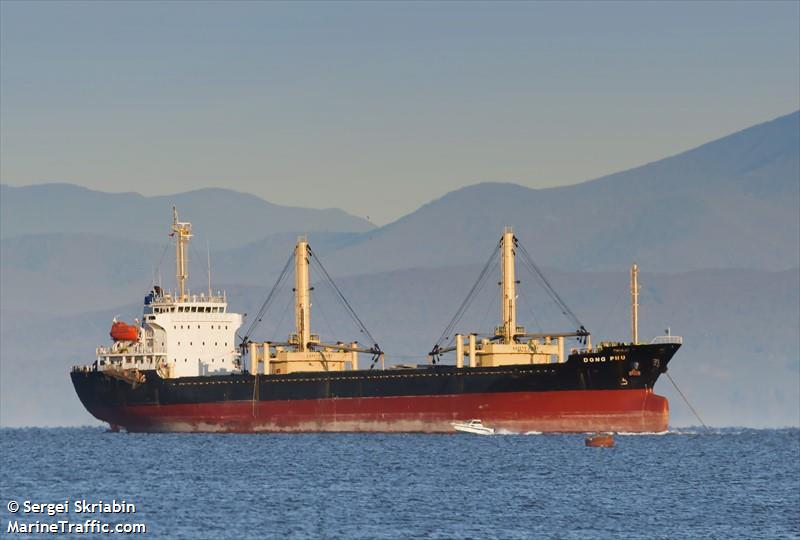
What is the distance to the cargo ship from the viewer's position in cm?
10125

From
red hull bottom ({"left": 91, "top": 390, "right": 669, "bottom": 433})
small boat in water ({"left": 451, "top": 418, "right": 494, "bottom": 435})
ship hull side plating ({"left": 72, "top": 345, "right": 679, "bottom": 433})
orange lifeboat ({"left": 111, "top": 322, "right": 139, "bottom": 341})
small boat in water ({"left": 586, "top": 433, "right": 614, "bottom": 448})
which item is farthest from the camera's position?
orange lifeboat ({"left": 111, "top": 322, "right": 139, "bottom": 341})

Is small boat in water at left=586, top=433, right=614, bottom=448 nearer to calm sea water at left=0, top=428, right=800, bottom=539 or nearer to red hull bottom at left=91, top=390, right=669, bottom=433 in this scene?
calm sea water at left=0, top=428, right=800, bottom=539

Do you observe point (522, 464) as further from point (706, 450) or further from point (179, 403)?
point (179, 403)

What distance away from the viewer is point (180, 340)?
4678 inches

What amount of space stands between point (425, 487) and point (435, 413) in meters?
36.0

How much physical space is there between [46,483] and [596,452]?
29.9m

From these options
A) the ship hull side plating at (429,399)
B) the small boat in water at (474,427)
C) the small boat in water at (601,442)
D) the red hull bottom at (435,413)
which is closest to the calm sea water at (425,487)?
the small boat in water at (601,442)

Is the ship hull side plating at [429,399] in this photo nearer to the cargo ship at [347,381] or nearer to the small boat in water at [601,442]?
the cargo ship at [347,381]

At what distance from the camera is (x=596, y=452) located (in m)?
88.3

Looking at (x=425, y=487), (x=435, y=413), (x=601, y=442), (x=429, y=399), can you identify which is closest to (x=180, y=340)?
(x=429, y=399)

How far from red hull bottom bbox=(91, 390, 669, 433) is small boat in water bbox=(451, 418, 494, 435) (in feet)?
1.14

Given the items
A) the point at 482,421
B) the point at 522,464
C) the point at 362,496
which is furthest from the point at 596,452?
the point at 362,496

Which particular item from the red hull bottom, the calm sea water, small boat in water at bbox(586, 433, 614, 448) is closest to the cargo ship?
the red hull bottom

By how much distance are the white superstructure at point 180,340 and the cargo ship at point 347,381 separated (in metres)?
0.09
